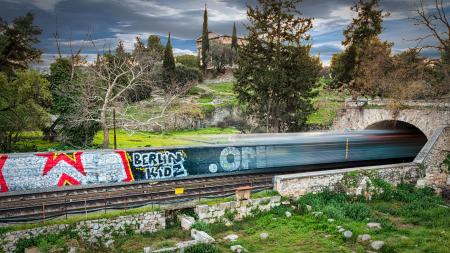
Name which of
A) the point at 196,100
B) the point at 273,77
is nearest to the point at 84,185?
the point at 273,77

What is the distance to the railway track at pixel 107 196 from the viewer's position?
15.2 metres

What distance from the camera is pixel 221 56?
3191 inches

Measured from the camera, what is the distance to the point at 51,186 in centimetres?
1856

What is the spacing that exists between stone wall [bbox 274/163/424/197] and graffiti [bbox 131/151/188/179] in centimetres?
599

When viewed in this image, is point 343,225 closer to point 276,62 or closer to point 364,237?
point 364,237

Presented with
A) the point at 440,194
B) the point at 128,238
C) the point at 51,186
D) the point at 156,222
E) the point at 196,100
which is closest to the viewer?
the point at 128,238

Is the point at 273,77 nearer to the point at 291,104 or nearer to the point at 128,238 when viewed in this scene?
the point at 291,104

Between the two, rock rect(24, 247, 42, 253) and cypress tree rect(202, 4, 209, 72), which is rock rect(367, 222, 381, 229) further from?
cypress tree rect(202, 4, 209, 72)

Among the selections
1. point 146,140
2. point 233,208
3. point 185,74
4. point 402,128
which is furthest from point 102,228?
point 185,74

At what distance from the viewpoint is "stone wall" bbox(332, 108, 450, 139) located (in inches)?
1052

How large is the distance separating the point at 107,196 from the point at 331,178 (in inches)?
482

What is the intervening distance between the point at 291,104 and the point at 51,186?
2329cm

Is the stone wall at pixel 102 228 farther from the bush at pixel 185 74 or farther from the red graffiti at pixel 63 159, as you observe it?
the bush at pixel 185 74

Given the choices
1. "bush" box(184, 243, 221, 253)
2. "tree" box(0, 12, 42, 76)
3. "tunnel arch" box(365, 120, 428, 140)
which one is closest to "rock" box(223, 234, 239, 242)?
"bush" box(184, 243, 221, 253)
